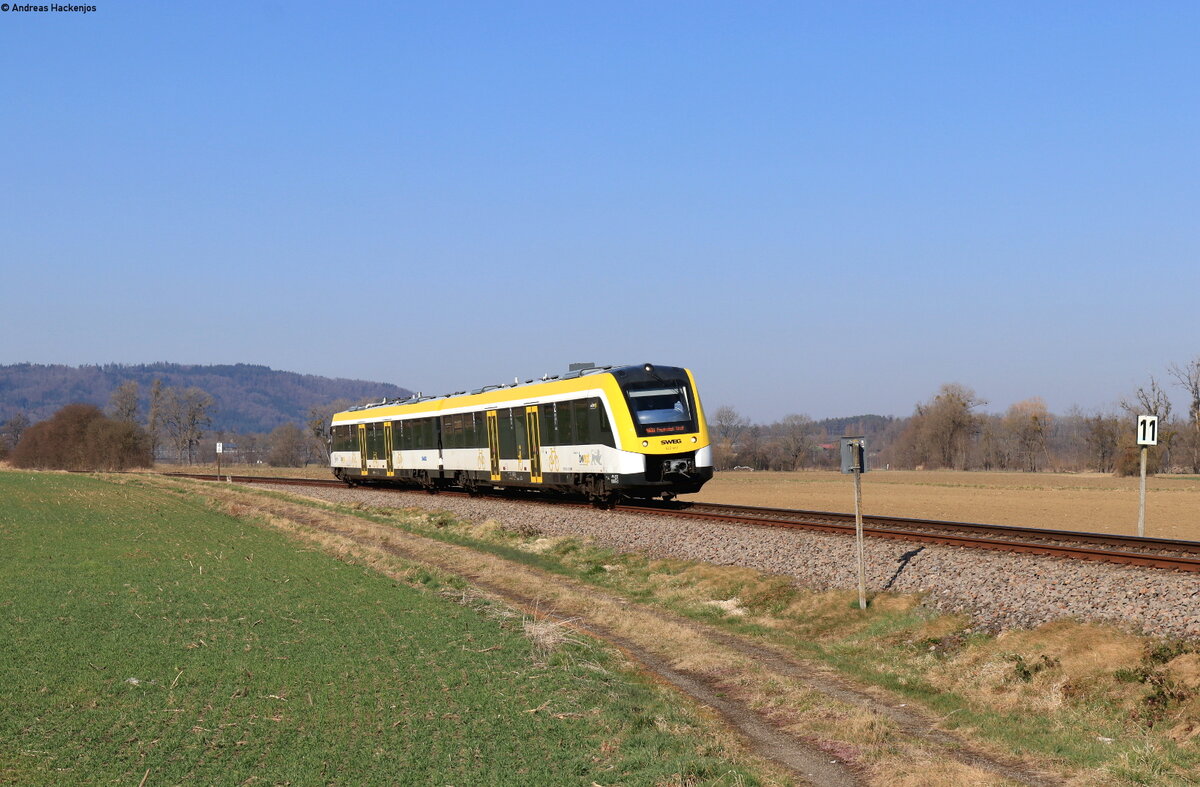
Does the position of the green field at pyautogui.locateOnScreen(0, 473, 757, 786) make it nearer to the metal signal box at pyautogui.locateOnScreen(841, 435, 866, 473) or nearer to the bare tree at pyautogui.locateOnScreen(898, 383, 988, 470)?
the metal signal box at pyautogui.locateOnScreen(841, 435, 866, 473)

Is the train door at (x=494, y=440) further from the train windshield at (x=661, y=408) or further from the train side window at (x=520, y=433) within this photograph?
the train windshield at (x=661, y=408)

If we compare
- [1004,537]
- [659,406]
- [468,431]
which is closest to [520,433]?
[468,431]

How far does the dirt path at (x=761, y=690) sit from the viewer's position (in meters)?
9.72

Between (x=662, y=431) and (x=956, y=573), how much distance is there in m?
13.1

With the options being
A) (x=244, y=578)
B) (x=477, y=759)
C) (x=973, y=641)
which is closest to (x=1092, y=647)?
(x=973, y=641)

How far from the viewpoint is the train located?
→ 96.6 ft

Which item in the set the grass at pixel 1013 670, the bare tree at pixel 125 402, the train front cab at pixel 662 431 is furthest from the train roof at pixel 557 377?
the bare tree at pixel 125 402

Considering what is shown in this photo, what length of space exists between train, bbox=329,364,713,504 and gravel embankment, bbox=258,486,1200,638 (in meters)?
2.01

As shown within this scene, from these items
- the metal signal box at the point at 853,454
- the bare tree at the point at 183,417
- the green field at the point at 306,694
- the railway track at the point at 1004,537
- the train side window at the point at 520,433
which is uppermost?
the bare tree at the point at 183,417

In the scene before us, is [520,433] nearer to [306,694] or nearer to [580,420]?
[580,420]

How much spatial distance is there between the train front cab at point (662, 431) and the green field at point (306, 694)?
11609mm

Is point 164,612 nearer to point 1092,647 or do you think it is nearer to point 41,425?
point 1092,647

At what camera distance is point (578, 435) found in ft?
103

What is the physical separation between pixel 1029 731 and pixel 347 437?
48.2 m
